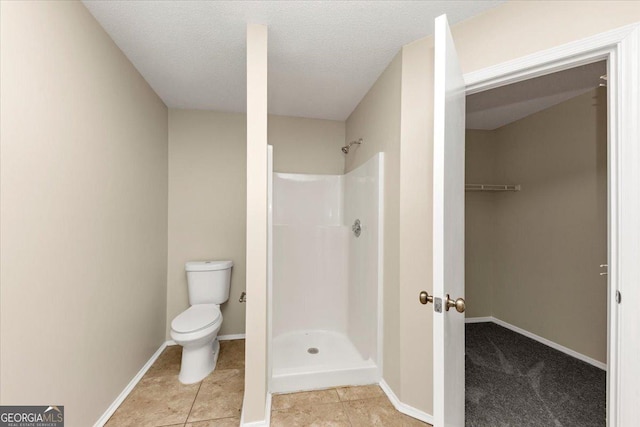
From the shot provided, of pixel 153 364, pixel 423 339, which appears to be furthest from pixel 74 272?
pixel 423 339

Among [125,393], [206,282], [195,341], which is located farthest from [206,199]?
[125,393]

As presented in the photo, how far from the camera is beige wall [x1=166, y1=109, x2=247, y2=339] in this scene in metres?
2.57

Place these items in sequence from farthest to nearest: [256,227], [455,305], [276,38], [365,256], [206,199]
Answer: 1. [206,199]
2. [365,256]
3. [276,38]
4. [256,227]
5. [455,305]

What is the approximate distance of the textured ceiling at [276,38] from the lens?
4.53 ft

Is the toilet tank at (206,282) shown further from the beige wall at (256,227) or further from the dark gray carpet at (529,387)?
the dark gray carpet at (529,387)

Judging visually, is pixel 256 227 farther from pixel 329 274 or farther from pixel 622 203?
pixel 622 203

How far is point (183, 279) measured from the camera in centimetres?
257

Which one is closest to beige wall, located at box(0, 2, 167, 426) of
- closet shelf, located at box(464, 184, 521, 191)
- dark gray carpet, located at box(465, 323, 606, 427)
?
dark gray carpet, located at box(465, 323, 606, 427)

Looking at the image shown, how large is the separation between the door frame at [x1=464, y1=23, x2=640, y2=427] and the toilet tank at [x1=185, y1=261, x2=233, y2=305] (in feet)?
8.25

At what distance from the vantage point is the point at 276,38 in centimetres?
161

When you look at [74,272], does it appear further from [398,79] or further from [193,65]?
[398,79]

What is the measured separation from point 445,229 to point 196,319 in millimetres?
1894

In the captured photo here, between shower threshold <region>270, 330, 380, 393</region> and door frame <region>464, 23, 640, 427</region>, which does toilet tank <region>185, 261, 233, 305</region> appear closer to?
shower threshold <region>270, 330, 380, 393</region>

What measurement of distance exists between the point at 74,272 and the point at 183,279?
1309 millimetres
